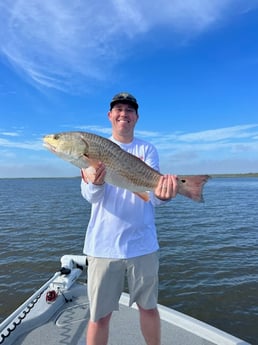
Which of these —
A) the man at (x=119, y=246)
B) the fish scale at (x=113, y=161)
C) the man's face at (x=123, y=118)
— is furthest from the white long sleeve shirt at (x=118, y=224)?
the man's face at (x=123, y=118)

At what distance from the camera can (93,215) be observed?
3910 millimetres

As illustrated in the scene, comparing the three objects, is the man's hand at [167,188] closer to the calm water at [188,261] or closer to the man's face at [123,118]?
the man's face at [123,118]

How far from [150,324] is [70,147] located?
2380mm

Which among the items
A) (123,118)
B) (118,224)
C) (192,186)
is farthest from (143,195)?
(123,118)

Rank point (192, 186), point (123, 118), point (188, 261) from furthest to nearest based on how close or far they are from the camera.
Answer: point (188, 261) < point (123, 118) < point (192, 186)

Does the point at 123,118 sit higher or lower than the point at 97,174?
higher

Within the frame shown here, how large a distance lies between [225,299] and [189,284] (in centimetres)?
152

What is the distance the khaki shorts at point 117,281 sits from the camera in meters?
3.75

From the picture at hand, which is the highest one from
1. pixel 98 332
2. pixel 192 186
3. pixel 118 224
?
pixel 192 186

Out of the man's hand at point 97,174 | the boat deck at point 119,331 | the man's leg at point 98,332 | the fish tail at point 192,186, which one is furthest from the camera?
the boat deck at point 119,331

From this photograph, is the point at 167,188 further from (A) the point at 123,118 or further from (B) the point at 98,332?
(B) the point at 98,332

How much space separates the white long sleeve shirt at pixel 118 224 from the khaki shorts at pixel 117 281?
0.10m

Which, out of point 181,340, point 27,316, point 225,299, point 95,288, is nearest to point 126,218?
point 95,288

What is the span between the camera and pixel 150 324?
13.1 feet
